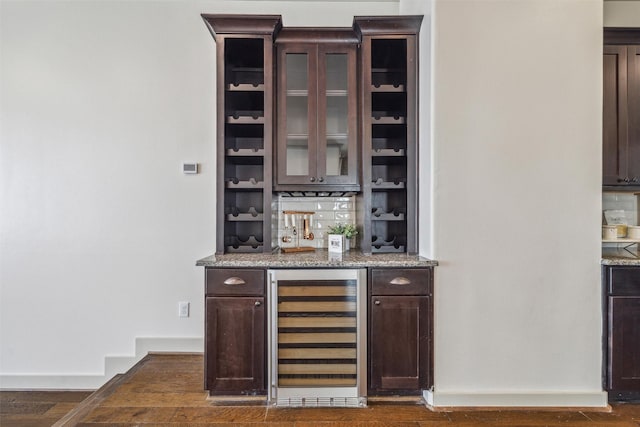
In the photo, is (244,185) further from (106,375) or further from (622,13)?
(622,13)

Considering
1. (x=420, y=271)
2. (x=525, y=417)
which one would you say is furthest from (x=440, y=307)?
(x=525, y=417)

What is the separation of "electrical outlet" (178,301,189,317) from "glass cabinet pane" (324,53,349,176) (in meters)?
1.62

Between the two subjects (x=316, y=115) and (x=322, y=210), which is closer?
(x=316, y=115)

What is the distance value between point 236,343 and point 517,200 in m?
1.91

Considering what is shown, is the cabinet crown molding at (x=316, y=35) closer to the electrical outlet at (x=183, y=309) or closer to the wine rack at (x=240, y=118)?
the wine rack at (x=240, y=118)

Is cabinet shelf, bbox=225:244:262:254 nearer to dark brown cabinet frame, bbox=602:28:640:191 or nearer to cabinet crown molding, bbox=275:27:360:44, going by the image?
cabinet crown molding, bbox=275:27:360:44

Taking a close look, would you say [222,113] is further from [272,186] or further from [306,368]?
[306,368]

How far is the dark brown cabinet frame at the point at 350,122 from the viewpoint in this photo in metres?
2.34

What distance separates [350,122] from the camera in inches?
94.3

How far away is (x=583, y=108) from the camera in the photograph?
2068 millimetres

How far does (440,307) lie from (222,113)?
1921 mm

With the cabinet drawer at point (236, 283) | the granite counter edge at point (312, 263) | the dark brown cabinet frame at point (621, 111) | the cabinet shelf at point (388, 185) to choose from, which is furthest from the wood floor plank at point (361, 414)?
the dark brown cabinet frame at point (621, 111)

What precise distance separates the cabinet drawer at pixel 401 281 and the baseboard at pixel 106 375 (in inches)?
65.0

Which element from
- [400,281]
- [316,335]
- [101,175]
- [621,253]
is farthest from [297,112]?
[621,253]
